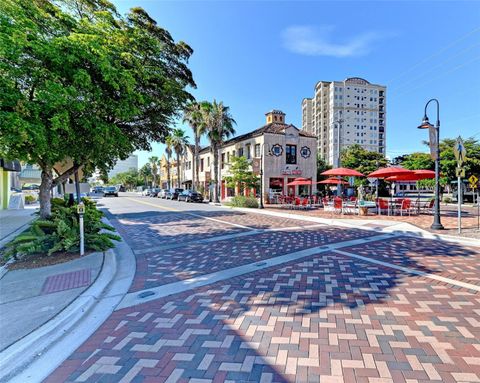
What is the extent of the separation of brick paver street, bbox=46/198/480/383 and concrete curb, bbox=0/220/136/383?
A: 0.16 metres

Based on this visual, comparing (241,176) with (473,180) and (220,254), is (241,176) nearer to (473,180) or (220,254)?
(473,180)

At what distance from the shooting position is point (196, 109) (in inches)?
1148

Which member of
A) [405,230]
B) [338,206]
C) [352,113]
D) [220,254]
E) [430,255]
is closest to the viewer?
[430,255]

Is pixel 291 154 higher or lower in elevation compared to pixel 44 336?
higher

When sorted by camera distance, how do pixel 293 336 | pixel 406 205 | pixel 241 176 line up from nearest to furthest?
1. pixel 293 336
2. pixel 406 205
3. pixel 241 176

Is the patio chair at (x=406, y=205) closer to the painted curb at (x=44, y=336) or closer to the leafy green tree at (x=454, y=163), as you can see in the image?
the painted curb at (x=44, y=336)

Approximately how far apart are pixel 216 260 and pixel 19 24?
6397 mm

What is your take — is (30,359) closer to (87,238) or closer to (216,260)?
(216,260)

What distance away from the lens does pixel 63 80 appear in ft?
20.2

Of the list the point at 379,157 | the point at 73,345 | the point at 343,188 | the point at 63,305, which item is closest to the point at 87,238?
the point at 63,305

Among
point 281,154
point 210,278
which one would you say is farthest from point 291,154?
point 210,278

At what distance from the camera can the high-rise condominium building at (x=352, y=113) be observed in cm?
9988

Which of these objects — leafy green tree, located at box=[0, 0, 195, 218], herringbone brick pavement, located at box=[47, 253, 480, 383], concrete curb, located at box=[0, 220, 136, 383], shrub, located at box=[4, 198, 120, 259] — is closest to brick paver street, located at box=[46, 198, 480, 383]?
herringbone brick pavement, located at box=[47, 253, 480, 383]

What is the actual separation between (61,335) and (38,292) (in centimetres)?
173
